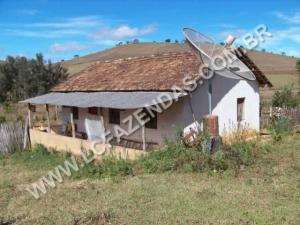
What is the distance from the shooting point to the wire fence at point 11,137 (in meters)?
19.2

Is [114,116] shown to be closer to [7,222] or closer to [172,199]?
[172,199]

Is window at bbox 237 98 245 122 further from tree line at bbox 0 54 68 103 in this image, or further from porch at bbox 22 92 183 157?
tree line at bbox 0 54 68 103

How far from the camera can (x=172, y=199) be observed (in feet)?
31.3

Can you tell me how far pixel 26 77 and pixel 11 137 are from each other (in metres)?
23.8

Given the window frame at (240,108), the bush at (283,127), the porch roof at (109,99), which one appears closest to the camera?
the porch roof at (109,99)

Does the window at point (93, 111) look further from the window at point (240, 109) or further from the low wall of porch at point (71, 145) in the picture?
the window at point (240, 109)

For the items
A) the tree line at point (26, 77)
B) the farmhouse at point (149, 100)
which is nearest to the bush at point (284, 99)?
the farmhouse at point (149, 100)

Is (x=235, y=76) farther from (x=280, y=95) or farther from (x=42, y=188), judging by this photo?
(x=280, y=95)

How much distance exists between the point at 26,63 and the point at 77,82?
77.6ft

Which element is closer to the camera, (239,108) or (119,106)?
(119,106)

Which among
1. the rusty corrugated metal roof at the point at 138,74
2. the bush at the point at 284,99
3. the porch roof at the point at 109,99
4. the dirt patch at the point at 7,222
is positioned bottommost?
the dirt patch at the point at 7,222

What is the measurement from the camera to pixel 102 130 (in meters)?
16.7

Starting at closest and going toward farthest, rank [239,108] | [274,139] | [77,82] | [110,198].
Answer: [110,198] → [274,139] → [239,108] → [77,82]

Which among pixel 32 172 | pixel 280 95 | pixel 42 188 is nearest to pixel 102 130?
pixel 32 172
